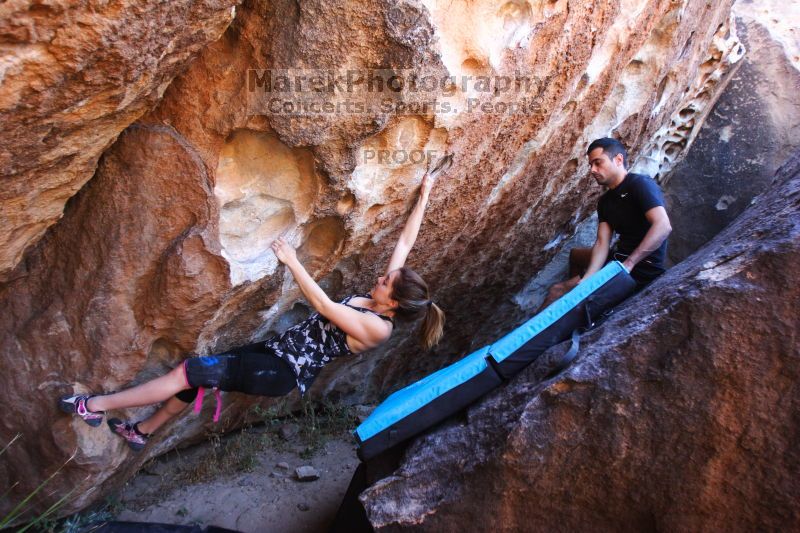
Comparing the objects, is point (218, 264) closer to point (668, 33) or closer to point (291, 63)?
point (291, 63)

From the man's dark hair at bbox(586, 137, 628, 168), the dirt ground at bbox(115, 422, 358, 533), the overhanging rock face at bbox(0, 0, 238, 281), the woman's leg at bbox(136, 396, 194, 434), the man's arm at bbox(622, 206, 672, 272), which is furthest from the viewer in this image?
the man's dark hair at bbox(586, 137, 628, 168)

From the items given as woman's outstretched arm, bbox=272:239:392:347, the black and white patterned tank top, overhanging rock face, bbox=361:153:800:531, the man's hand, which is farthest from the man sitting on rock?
the man's hand

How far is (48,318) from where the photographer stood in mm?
2936

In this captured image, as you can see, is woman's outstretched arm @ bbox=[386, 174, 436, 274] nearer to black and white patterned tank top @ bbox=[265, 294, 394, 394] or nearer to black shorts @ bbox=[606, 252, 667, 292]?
black and white patterned tank top @ bbox=[265, 294, 394, 394]

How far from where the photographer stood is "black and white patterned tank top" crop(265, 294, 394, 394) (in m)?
3.19

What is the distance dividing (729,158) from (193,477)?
17.2 ft

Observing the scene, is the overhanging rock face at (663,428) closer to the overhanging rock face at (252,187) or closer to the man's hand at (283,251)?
the man's hand at (283,251)

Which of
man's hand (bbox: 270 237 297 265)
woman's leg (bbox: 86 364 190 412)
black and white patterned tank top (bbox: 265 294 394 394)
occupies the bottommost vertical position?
woman's leg (bbox: 86 364 190 412)

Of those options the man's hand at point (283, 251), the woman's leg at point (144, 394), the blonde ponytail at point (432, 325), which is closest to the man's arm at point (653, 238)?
the blonde ponytail at point (432, 325)

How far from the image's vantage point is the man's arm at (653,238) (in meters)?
3.56

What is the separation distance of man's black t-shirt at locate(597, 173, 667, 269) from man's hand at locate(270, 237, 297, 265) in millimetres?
2097

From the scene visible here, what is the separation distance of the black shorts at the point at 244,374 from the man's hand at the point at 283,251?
0.53 m

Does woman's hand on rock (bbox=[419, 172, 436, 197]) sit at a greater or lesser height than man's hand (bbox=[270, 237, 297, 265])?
greater

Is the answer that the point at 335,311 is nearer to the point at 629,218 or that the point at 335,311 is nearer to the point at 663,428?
the point at 663,428
